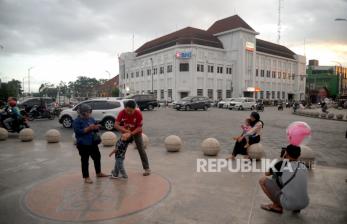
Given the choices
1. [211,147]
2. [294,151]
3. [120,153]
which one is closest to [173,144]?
[211,147]

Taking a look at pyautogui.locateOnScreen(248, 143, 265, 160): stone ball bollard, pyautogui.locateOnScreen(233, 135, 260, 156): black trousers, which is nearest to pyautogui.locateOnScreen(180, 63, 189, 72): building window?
pyautogui.locateOnScreen(248, 143, 265, 160): stone ball bollard

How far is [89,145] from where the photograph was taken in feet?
18.3

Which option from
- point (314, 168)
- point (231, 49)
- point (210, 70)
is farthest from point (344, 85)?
point (314, 168)

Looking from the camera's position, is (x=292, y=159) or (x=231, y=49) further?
(x=231, y=49)

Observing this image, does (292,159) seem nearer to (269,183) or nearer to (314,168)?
(269,183)

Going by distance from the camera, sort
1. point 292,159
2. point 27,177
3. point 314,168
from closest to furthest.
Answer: point 292,159, point 27,177, point 314,168

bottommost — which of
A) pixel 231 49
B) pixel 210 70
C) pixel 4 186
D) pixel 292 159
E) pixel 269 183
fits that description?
A: pixel 4 186

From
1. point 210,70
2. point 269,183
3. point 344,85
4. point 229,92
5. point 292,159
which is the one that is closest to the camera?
point 292,159

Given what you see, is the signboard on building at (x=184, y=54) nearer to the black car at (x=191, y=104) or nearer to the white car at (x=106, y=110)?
the black car at (x=191, y=104)

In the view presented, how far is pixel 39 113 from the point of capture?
20.6m

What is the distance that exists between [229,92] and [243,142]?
6026cm

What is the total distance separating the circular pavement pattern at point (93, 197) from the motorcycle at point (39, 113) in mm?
16176

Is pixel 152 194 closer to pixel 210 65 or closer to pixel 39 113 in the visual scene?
pixel 39 113

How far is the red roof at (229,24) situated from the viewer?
221ft
